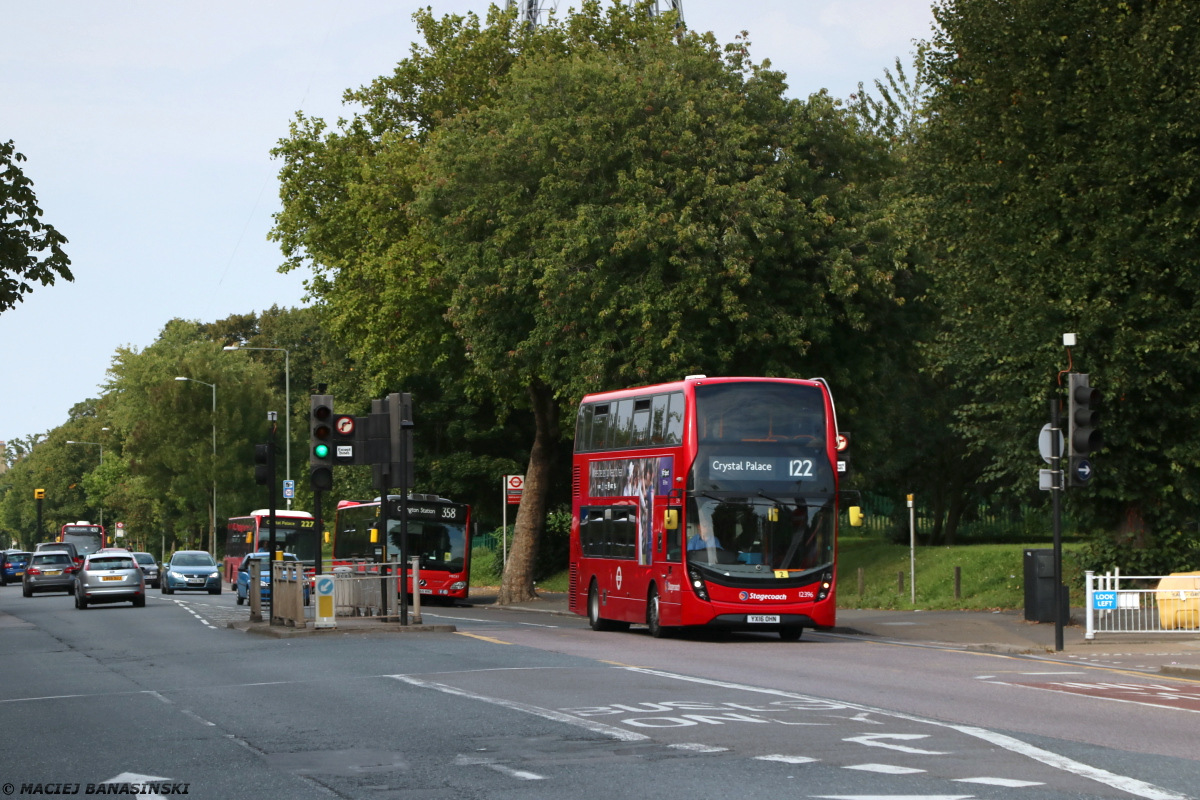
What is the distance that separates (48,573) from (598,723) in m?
49.5

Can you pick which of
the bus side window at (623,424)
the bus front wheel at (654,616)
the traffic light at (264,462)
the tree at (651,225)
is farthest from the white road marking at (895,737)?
the tree at (651,225)

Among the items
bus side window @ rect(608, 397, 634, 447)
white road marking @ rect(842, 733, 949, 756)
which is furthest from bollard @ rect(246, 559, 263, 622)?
white road marking @ rect(842, 733, 949, 756)

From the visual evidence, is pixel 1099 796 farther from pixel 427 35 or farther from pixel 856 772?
pixel 427 35

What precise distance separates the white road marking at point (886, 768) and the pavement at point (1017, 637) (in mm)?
9625

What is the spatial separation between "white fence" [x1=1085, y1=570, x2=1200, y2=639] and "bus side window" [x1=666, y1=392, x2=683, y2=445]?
6.82 m

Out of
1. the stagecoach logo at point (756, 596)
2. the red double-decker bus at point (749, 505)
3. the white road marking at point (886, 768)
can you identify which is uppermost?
the red double-decker bus at point (749, 505)

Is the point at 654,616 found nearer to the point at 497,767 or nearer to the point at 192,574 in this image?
the point at 497,767

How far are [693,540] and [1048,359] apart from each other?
7689 millimetres

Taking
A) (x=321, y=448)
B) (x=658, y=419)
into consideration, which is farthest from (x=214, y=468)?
(x=658, y=419)

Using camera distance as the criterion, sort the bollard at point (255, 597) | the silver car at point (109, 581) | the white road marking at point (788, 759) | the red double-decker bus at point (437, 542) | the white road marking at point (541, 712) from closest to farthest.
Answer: the white road marking at point (788, 759)
the white road marking at point (541, 712)
the bollard at point (255, 597)
the silver car at point (109, 581)
the red double-decker bus at point (437, 542)

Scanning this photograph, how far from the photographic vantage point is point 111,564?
43688 mm

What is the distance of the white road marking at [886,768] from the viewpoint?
9781 mm

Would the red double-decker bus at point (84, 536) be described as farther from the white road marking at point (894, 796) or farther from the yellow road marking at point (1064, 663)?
the white road marking at point (894, 796)

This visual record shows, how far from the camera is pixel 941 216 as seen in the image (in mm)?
29688
